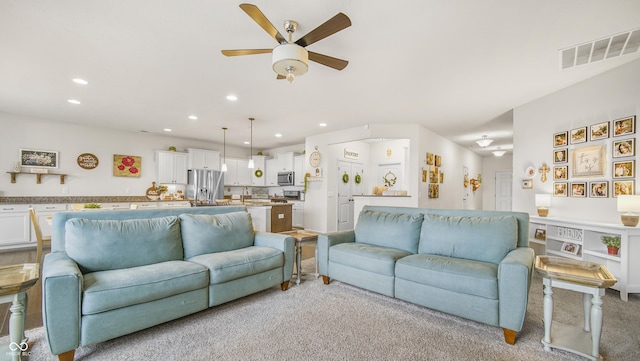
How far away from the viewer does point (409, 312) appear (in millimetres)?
2523

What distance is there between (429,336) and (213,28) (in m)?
3.14

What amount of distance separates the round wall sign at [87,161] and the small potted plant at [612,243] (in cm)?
900

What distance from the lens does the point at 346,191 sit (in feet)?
24.6

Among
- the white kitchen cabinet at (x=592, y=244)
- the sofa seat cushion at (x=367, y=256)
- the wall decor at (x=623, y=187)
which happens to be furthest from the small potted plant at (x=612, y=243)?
the sofa seat cushion at (x=367, y=256)

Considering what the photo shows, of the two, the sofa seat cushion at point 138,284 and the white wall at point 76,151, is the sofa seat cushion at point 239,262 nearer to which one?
the sofa seat cushion at point 138,284

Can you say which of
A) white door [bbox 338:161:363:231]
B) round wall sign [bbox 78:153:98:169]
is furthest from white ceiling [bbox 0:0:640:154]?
white door [bbox 338:161:363:231]

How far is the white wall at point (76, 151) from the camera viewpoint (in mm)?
5371

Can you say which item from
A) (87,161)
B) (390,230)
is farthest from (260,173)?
(390,230)

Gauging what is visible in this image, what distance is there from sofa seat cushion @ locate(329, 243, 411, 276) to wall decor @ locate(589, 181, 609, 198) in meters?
2.70

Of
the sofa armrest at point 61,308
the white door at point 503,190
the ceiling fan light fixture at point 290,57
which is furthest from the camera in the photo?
the white door at point 503,190

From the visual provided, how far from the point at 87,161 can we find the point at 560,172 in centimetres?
894

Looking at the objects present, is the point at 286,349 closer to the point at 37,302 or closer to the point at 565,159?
the point at 37,302

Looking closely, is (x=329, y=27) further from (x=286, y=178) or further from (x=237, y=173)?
(x=237, y=173)

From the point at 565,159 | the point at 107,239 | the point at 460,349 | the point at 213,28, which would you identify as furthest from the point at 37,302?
the point at 565,159
